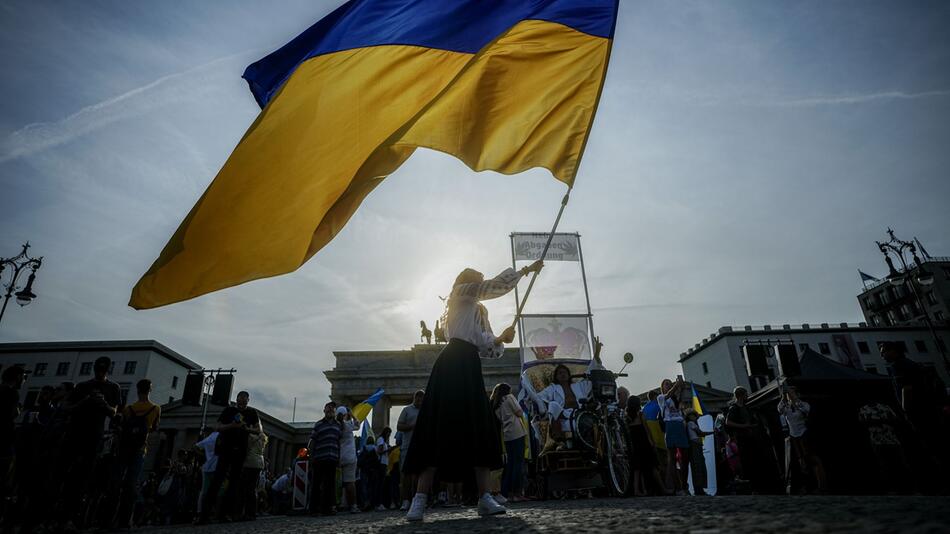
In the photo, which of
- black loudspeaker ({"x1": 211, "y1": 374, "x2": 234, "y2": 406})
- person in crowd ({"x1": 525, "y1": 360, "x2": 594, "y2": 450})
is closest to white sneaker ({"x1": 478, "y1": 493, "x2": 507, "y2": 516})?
person in crowd ({"x1": 525, "y1": 360, "x2": 594, "y2": 450})

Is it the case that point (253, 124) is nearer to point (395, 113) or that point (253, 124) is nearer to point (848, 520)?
point (395, 113)

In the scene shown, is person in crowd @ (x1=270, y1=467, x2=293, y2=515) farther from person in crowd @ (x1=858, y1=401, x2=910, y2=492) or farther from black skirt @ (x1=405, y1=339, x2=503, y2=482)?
person in crowd @ (x1=858, y1=401, x2=910, y2=492)

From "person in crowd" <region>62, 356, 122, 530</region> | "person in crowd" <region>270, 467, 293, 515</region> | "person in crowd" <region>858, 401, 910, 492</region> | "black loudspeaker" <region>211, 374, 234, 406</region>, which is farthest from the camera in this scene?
"black loudspeaker" <region>211, 374, 234, 406</region>

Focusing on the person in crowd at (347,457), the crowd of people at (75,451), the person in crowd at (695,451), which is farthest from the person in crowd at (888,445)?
the crowd of people at (75,451)

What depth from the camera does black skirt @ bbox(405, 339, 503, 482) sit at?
3.75 m

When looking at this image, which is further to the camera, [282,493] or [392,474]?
[282,493]

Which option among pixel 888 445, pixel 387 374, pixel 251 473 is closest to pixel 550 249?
pixel 888 445

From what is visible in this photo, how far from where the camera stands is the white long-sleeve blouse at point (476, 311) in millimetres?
4086

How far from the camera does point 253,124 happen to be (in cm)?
447

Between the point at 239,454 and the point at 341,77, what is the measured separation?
5.81m

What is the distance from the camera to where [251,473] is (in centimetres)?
830

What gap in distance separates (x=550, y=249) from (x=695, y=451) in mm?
9237

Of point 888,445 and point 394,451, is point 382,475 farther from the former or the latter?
point 888,445

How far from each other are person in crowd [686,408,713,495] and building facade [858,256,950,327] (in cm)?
6198
